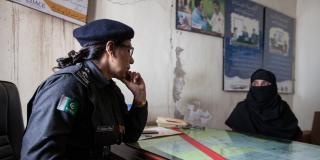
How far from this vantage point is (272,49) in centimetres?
315

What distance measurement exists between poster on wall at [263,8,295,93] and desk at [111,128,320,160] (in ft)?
5.85

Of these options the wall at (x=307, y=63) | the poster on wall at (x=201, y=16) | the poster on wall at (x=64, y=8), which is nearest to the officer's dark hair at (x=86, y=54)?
the poster on wall at (x=64, y=8)

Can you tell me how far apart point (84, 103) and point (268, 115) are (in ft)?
4.98

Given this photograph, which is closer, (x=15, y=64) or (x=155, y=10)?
(x=15, y=64)

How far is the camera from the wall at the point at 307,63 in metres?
3.40

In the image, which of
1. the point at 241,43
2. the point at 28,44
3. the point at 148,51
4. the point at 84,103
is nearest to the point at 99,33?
the point at 84,103

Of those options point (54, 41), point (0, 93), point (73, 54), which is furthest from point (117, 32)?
point (54, 41)

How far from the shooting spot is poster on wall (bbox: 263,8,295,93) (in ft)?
10.1

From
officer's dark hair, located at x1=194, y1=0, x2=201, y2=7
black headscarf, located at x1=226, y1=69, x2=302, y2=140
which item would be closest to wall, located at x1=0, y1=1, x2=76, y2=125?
officer's dark hair, located at x1=194, y1=0, x2=201, y2=7

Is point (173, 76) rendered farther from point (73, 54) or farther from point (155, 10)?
point (73, 54)

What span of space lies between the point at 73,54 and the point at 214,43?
5.43ft

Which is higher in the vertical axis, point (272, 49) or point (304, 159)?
point (272, 49)

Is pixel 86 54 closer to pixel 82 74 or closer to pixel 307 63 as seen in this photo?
pixel 82 74

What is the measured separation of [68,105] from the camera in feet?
3.02
